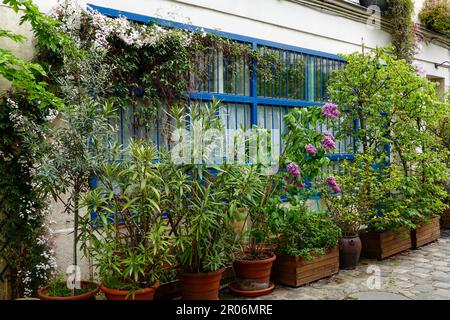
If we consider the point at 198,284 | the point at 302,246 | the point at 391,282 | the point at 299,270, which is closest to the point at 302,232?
the point at 302,246

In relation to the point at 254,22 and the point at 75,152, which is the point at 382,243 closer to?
the point at 254,22

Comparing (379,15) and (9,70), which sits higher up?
(379,15)

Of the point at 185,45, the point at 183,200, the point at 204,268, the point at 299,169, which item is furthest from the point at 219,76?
the point at 204,268

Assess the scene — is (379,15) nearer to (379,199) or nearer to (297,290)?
(379,199)

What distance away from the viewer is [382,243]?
7.02 metres

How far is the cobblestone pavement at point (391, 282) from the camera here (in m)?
5.28

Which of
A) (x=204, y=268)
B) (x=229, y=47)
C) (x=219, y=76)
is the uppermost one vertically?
(x=229, y=47)

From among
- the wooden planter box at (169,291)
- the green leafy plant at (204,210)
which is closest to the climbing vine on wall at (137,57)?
the green leafy plant at (204,210)

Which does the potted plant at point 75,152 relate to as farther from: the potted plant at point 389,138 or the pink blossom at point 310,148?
the potted plant at point 389,138

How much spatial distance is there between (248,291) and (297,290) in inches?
25.4

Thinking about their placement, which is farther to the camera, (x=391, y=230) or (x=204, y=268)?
(x=391, y=230)

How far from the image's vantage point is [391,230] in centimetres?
714
